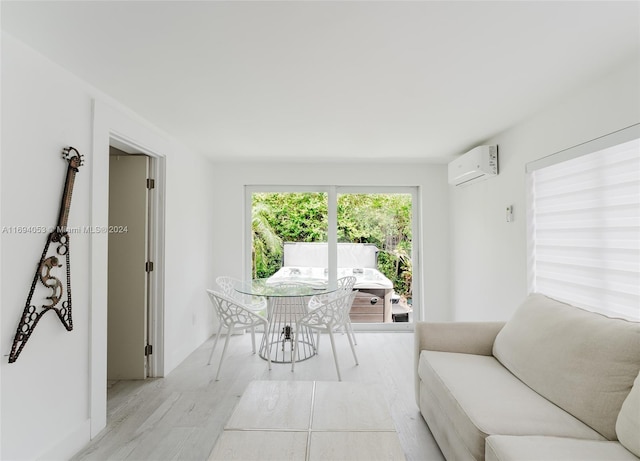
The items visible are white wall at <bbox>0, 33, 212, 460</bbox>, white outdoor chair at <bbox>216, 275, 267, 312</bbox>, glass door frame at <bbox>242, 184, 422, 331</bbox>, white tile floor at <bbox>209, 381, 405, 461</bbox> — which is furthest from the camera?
glass door frame at <bbox>242, 184, 422, 331</bbox>

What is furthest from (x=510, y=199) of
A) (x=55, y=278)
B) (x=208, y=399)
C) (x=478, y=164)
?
(x=55, y=278)

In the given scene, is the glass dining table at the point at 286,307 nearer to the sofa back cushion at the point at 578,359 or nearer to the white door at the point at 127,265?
the white door at the point at 127,265

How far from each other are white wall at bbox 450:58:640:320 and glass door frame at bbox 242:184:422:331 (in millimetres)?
477

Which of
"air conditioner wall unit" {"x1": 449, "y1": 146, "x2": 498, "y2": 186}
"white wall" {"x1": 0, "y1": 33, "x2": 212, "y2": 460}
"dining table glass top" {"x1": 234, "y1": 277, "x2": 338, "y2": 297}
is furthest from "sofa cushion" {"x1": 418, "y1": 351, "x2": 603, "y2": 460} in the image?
"white wall" {"x1": 0, "y1": 33, "x2": 212, "y2": 460}

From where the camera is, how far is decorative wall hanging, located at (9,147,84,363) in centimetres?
164

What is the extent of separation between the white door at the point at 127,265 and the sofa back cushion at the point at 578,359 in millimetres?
3022

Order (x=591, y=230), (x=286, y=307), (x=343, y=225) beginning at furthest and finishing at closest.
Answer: (x=343, y=225)
(x=286, y=307)
(x=591, y=230)

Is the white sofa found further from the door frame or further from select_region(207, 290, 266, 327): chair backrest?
the door frame

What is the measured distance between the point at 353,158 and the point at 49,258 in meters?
3.22

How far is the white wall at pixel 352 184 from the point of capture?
443cm

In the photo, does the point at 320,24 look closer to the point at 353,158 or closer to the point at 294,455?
the point at 294,455

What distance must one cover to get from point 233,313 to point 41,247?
5.38 feet

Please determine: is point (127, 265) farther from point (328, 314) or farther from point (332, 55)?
point (332, 55)

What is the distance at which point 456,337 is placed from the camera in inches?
93.3
